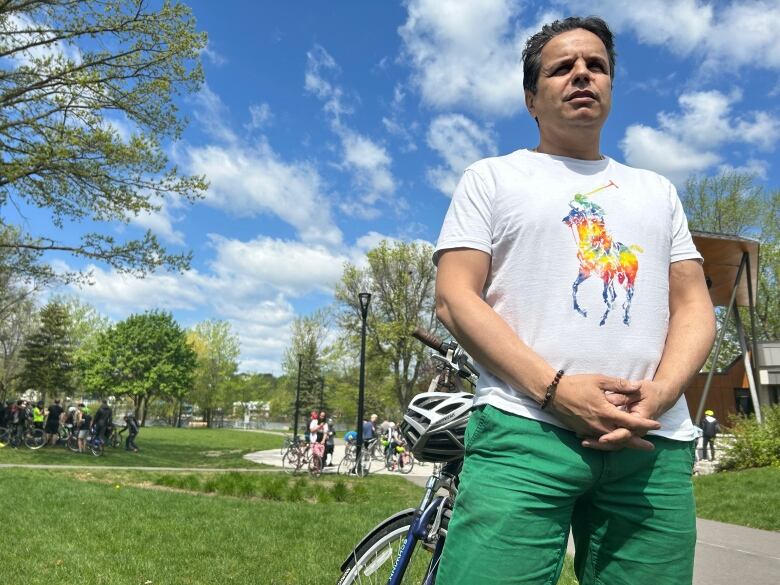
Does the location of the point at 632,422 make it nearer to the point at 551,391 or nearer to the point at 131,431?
the point at 551,391

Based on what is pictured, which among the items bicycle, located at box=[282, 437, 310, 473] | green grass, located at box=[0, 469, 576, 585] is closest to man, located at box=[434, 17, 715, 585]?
green grass, located at box=[0, 469, 576, 585]

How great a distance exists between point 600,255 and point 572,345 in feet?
0.84

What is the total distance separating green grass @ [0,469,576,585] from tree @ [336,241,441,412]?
2853 centimetres

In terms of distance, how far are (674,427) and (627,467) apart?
0.18m

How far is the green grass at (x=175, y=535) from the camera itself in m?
5.04

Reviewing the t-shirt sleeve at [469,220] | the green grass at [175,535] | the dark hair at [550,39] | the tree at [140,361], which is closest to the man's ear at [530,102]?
the dark hair at [550,39]

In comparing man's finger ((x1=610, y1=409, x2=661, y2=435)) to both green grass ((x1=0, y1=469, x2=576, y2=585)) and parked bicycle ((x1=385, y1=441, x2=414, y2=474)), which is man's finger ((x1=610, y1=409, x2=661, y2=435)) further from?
parked bicycle ((x1=385, y1=441, x2=414, y2=474))

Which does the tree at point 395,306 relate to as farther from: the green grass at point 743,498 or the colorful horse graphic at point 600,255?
the colorful horse graphic at point 600,255

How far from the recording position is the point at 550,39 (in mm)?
1813

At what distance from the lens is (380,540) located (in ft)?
8.34

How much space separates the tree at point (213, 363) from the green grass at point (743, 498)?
2511 inches

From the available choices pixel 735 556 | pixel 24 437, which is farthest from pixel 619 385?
pixel 24 437

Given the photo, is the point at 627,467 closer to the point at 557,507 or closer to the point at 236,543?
the point at 557,507

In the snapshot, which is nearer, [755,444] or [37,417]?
[755,444]
